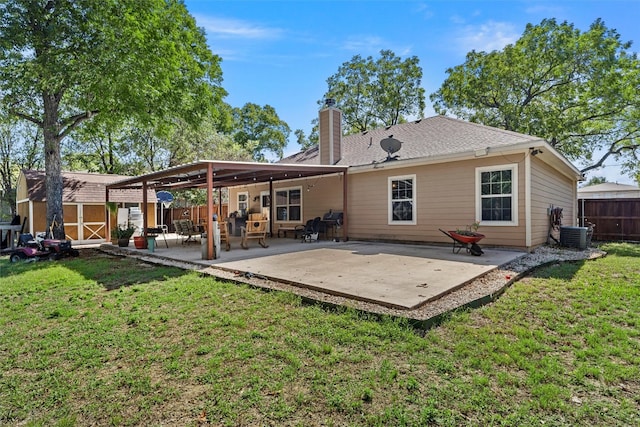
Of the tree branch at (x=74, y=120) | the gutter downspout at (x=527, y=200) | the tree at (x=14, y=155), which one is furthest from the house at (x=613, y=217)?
the tree at (x=14, y=155)

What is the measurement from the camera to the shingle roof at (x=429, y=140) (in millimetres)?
8719

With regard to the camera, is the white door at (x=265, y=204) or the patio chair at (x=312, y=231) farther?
the white door at (x=265, y=204)

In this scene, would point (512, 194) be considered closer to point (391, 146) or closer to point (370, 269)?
point (391, 146)

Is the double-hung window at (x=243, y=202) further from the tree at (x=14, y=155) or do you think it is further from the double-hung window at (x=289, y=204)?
the tree at (x=14, y=155)

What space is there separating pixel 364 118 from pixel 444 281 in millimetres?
22283

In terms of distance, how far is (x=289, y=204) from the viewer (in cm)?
1344

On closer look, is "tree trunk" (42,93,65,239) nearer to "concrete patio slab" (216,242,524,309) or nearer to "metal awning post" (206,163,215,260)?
"metal awning post" (206,163,215,260)

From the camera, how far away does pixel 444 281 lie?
4797 millimetres

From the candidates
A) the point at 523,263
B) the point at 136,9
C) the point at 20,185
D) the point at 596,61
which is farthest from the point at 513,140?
the point at 20,185

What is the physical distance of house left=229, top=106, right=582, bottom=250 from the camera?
7.98 meters

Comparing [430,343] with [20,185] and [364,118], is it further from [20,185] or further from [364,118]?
[364,118]

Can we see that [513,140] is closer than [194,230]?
Yes

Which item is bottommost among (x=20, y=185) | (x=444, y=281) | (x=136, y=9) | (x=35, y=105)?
(x=444, y=281)

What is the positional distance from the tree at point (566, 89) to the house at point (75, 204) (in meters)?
20.7
